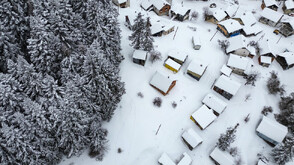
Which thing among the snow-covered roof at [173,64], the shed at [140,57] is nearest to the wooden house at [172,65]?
the snow-covered roof at [173,64]

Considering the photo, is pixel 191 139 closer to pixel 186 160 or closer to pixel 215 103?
pixel 186 160

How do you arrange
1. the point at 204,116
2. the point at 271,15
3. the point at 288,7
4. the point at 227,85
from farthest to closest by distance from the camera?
the point at 288,7 < the point at 271,15 < the point at 227,85 < the point at 204,116

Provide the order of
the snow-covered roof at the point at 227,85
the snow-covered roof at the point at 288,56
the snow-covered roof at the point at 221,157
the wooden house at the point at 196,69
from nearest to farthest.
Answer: the snow-covered roof at the point at 221,157
the snow-covered roof at the point at 227,85
the wooden house at the point at 196,69
the snow-covered roof at the point at 288,56

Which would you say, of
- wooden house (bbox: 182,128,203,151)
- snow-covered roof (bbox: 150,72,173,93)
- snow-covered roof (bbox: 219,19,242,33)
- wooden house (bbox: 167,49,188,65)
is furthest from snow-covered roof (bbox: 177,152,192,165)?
snow-covered roof (bbox: 219,19,242,33)

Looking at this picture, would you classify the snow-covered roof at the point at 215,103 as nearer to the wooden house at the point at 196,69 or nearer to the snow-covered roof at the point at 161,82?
the wooden house at the point at 196,69

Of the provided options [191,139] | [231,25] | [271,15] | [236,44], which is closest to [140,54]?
[191,139]

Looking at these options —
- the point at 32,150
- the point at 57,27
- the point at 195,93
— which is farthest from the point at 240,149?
the point at 57,27
